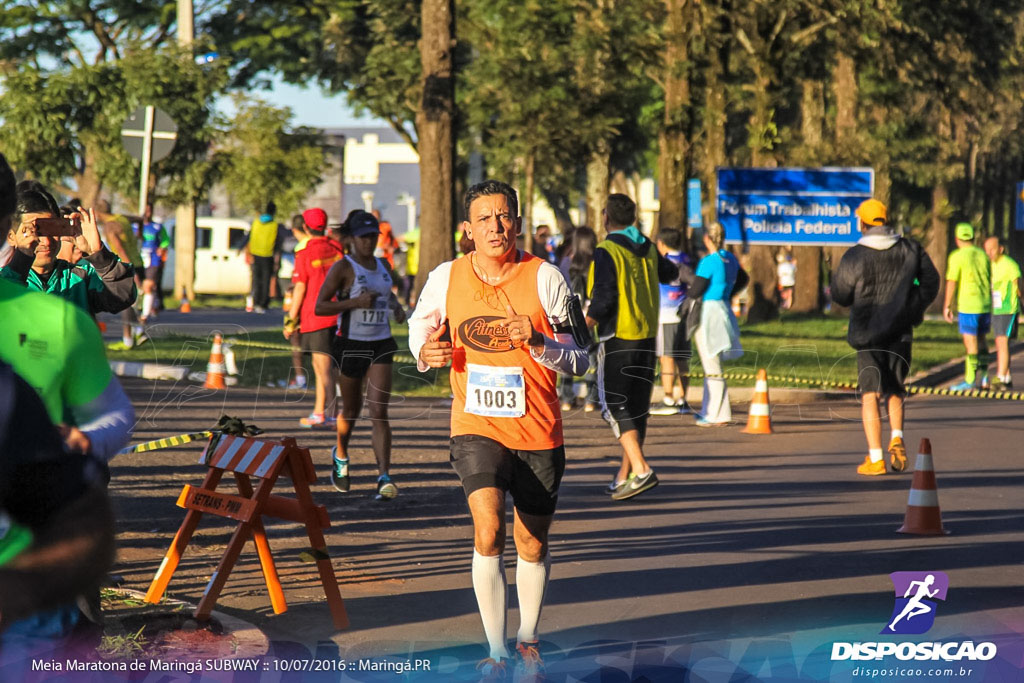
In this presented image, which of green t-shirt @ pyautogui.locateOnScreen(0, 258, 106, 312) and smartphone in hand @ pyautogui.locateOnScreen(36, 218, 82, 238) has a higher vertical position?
smartphone in hand @ pyautogui.locateOnScreen(36, 218, 82, 238)

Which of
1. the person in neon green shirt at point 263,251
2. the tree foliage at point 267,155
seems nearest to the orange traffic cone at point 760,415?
the person in neon green shirt at point 263,251

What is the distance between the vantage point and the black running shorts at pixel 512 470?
5.80 metres

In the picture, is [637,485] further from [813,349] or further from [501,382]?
[813,349]

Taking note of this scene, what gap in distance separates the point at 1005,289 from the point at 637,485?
34.1ft

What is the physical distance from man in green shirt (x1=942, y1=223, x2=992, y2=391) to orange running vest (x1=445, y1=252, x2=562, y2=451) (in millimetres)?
13089

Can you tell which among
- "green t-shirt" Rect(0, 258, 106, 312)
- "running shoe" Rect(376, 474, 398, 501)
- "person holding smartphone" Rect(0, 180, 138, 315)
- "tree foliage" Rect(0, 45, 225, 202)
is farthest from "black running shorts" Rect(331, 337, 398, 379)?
"tree foliage" Rect(0, 45, 225, 202)

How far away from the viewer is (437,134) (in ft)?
65.3

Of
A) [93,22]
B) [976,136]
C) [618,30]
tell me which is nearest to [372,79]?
[93,22]

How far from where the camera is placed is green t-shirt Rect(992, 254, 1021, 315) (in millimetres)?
18906

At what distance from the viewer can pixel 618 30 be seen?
85.8 feet

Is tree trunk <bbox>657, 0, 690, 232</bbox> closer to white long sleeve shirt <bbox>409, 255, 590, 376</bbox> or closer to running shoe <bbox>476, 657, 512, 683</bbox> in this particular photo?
white long sleeve shirt <bbox>409, 255, 590, 376</bbox>

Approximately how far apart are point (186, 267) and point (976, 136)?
21628 mm

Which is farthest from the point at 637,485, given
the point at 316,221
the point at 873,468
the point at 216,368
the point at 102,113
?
the point at 102,113

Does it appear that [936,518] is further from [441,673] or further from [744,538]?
[441,673]
